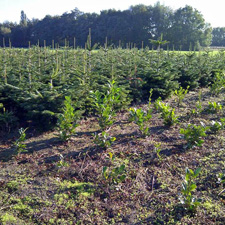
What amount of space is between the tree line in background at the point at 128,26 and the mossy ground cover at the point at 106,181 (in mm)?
34128

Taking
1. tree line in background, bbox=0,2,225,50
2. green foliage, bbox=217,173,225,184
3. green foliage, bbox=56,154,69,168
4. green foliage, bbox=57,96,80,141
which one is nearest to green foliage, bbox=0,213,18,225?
Answer: green foliage, bbox=56,154,69,168

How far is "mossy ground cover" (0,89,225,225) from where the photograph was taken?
10.1 feet

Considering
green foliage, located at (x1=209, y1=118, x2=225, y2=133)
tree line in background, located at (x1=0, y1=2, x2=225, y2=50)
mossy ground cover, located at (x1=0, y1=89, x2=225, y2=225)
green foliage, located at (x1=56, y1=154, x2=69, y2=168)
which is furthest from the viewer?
tree line in background, located at (x1=0, y1=2, x2=225, y2=50)

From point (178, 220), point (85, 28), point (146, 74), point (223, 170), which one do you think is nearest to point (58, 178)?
point (178, 220)

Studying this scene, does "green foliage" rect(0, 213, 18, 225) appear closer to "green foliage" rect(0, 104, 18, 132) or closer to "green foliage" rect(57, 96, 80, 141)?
"green foliage" rect(57, 96, 80, 141)

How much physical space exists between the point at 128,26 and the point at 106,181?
41667 mm

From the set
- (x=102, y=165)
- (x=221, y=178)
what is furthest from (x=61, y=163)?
(x=221, y=178)

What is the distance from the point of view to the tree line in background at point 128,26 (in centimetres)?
3823

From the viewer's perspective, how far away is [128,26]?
42.0 meters

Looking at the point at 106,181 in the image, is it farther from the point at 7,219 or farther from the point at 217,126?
the point at 217,126

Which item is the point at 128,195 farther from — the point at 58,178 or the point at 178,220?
the point at 58,178

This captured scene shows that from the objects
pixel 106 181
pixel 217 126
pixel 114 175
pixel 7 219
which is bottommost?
pixel 7 219

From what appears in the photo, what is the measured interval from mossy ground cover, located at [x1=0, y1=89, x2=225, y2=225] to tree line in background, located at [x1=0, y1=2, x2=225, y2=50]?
3413 cm

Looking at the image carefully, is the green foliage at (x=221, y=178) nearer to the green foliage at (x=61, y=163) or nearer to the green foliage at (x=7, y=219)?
the green foliage at (x=61, y=163)
